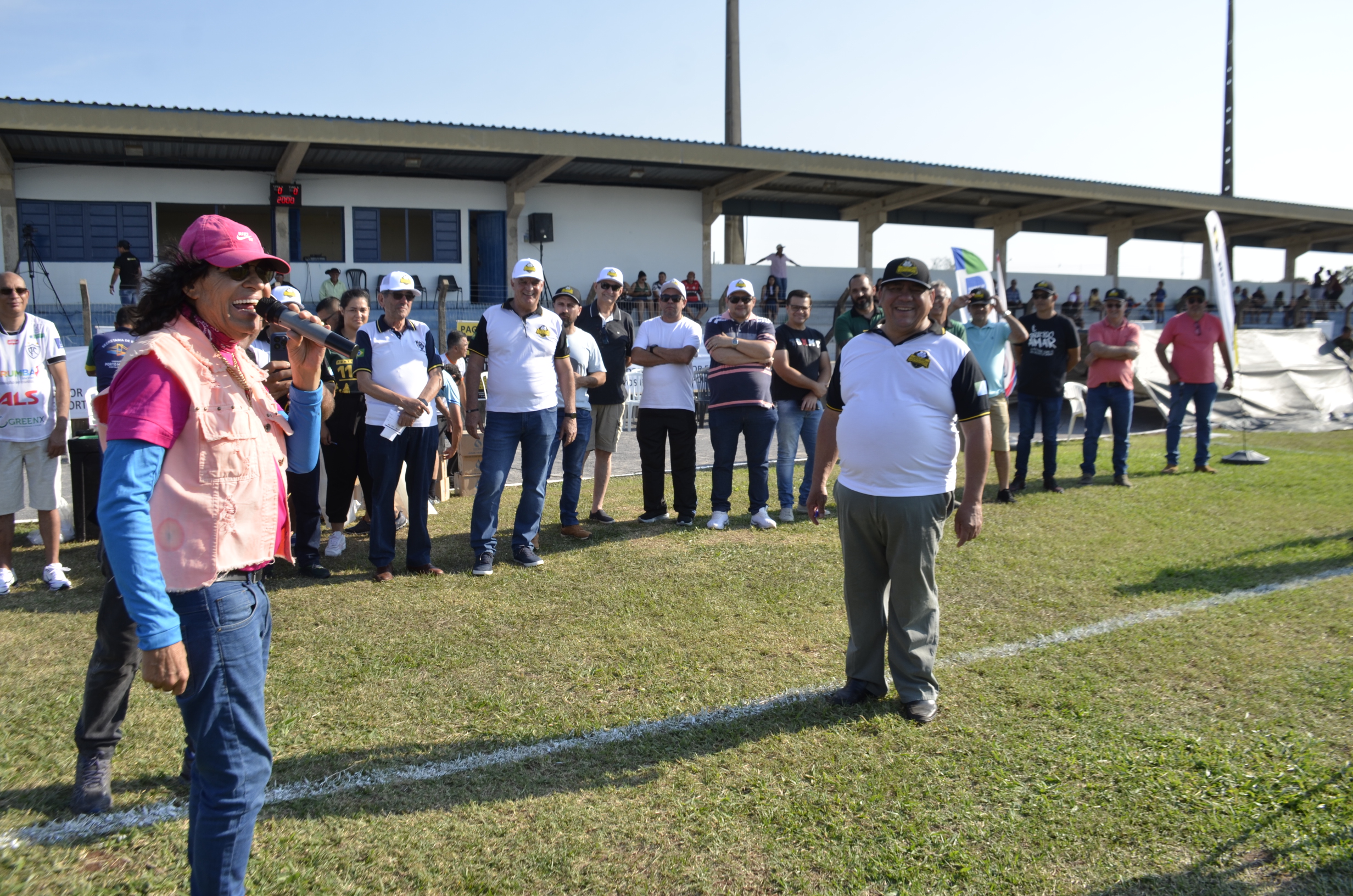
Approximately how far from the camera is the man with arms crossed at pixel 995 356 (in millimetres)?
8648

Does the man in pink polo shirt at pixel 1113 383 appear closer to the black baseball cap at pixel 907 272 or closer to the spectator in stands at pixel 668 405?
the spectator in stands at pixel 668 405

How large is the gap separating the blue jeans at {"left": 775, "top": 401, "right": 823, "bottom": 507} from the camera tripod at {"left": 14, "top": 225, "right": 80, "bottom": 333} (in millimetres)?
16256

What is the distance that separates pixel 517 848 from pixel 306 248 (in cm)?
2010

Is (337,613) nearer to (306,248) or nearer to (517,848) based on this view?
(517,848)

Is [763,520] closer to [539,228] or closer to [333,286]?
[333,286]

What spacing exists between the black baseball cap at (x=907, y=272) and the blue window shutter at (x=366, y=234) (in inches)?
751

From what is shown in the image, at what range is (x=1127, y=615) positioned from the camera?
534cm

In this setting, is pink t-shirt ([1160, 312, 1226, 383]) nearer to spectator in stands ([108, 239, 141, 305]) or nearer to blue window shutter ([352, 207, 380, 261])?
blue window shutter ([352, 207, 380, 261])

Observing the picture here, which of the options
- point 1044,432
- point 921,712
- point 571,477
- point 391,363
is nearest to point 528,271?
point 391,363

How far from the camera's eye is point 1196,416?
10.5m

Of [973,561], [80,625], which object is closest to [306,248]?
[80,625]

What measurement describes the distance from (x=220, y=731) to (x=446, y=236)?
20931 mm

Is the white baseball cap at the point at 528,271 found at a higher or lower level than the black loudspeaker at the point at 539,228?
lower

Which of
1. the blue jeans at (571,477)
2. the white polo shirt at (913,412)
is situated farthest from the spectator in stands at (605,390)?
the white polo shirt at (913,412)
